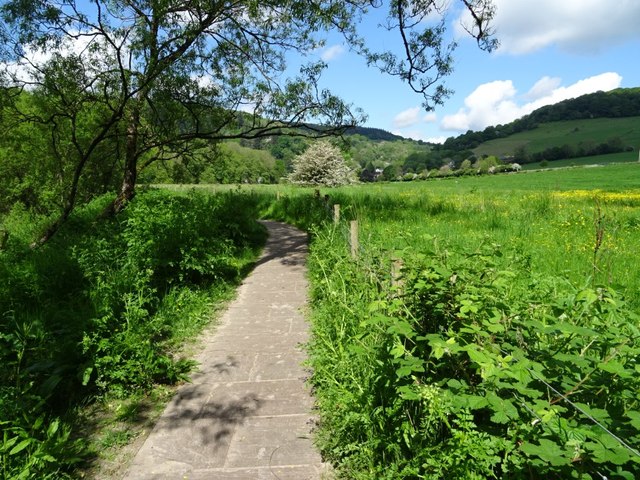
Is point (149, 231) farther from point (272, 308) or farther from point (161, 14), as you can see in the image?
point (161, 14)

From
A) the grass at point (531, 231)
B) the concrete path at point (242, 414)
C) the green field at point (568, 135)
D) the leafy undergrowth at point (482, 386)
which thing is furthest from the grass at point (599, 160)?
the leafy undergrowth at point (482, 386)

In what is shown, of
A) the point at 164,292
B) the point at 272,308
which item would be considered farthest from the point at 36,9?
the point at 272,308

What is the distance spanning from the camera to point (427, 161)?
98.4m

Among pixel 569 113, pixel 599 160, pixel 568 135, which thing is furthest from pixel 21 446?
pixel 569 113

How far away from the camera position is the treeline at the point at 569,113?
92625 mm

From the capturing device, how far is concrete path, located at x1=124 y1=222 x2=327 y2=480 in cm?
307

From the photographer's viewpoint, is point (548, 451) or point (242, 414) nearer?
point (548, 451)

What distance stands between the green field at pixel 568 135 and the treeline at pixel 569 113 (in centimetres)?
293

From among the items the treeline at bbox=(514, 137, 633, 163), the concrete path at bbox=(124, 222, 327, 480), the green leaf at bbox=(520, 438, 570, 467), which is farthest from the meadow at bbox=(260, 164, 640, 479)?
the treeline at bbox=(514, 137, 633, 163)

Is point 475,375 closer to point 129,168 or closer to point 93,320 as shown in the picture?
point 93,320

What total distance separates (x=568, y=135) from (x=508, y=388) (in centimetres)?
10082

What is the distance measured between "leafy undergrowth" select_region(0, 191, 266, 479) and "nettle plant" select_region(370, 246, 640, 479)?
2.64 m

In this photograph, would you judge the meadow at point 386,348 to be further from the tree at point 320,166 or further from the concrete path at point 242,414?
the tree at point 320,166

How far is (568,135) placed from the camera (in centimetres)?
8606
